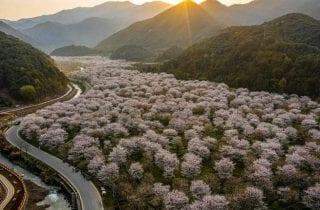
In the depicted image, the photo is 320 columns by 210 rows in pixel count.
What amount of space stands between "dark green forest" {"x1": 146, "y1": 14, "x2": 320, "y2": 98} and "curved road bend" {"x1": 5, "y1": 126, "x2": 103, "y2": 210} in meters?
82.2

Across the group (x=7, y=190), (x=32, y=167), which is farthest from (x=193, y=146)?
(x=7, y=190)

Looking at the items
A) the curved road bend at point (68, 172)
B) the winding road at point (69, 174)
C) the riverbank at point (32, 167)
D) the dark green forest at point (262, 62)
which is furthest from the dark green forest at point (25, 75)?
the dark green forest at point (262, 62)

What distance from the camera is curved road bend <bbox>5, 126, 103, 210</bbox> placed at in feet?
213

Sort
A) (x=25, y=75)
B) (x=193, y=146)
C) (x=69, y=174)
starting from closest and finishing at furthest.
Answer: (x=69, y=174), (x=193, y=146), (x=25, y=75)

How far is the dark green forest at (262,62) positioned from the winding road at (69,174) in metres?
82.3

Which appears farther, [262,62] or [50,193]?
[262,62]

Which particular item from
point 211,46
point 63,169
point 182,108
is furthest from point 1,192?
point 211,46

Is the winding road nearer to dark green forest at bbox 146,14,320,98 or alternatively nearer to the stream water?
the stream water

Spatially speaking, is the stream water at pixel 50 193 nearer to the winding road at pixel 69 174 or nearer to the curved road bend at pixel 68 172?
the winding road at pixel 69 174

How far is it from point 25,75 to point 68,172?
268ft

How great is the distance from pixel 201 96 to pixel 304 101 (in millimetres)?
32107

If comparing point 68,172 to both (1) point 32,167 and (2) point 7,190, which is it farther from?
(2) point 7,190

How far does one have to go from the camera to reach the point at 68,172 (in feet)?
253

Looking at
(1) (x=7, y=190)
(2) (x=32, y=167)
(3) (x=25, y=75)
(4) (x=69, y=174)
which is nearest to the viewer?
(1) (x=7, y=190)
